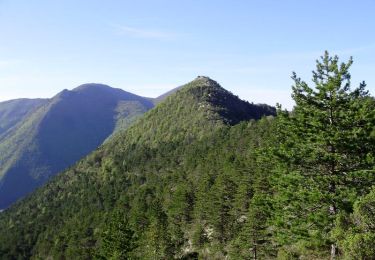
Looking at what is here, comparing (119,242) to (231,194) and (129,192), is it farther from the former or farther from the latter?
(129,192)

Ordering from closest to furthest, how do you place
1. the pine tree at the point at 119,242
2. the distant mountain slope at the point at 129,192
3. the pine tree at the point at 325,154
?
the pine tree at the point at 325,154 < the pine tree at the point at 119,242 < the distant mountain slope at the point at 129,192

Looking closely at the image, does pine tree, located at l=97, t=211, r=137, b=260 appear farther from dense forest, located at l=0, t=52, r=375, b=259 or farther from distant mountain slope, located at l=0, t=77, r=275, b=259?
distant mountain slope, located at l=0, t=77, r=275, b=259

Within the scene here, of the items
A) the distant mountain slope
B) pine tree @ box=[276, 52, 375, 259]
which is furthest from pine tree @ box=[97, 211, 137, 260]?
pine tree @ box=[276, 52, 375, 259]

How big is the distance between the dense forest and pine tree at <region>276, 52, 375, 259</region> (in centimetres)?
7

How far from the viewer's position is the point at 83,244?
10481cm

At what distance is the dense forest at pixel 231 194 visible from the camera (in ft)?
89.3

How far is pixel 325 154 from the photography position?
27.4 m

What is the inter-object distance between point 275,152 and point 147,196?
86.5 meters

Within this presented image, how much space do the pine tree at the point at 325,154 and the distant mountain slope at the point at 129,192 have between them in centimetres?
4084

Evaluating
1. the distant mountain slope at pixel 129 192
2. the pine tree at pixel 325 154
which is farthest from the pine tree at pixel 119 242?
the pine tree at pixel 325 154

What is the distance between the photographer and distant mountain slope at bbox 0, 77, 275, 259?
3403 inches

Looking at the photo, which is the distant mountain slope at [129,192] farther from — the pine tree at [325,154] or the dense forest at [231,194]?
the pine tree at [325,154]

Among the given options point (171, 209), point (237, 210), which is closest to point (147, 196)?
point (171, 209)

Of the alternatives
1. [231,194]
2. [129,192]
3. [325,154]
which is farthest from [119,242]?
[129,192]
